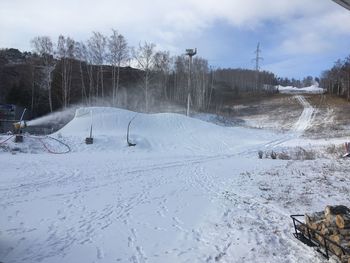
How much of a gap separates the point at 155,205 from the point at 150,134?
18173 mm

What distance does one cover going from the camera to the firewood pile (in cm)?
563

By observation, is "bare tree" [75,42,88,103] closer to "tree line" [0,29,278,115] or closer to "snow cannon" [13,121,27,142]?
"tree line" [0,29,278,115]

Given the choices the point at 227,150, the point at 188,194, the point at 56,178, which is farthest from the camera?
the point at 227,150

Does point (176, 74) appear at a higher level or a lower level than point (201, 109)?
higher

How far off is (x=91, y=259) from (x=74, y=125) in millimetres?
21813

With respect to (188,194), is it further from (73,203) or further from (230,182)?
(73,203)

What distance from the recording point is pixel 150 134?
27844 millimetres

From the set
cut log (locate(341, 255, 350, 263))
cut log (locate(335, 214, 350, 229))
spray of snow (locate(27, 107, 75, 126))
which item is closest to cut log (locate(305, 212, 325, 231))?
cut log (locate(335, 214, 350, 229))

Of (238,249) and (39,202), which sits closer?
(238,249)

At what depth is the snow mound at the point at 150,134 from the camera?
23.9 m

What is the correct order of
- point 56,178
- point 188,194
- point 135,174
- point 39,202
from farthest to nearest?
point 135,174 < point 56,178 < point 188,194 < point 39,202

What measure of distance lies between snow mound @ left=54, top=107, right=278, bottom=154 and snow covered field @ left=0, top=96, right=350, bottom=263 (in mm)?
3248

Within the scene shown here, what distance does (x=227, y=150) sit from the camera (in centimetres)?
2606

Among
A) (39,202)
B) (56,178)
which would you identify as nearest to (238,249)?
(39,202)
